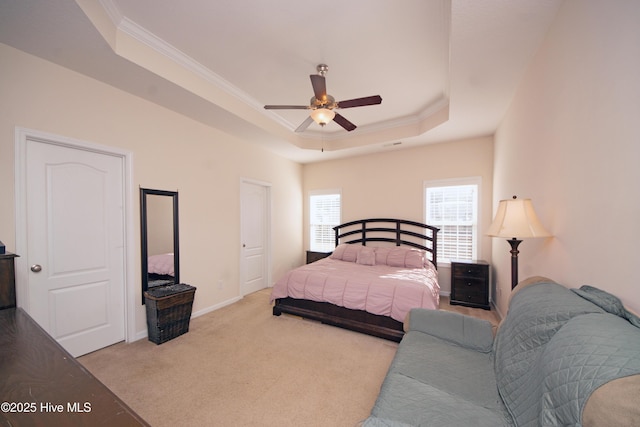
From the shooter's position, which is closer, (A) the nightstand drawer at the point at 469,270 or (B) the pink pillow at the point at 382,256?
(A) the nightstand drawer at the point at 469,270

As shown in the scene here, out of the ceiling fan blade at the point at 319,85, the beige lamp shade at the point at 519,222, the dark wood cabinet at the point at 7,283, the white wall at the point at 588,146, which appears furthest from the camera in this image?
the ceiling fan blade at the point at 319,85

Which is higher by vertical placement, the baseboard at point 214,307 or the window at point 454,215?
the window at point 454,215

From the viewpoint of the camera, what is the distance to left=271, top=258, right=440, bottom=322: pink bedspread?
109 inches

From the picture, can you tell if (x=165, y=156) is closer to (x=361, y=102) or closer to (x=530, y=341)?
(x=361, y=102)

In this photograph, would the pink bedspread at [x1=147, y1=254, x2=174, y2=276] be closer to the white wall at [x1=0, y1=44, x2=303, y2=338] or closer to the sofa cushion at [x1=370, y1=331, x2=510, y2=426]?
the white wall at [x1=0, y1=44, x2=303, y2=338]

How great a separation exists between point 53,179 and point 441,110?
4.68m

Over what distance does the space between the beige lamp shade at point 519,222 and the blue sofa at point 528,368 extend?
324 millimetres

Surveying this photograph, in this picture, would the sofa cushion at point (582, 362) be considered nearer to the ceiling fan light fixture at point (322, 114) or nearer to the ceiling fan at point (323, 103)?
the ceiling fan at point (323, 103)

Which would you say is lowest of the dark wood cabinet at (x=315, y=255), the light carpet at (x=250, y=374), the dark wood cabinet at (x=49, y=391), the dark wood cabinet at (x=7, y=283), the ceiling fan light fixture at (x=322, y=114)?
the light carpet at (x=250, y=374)

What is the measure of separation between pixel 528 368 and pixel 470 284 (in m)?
3.05

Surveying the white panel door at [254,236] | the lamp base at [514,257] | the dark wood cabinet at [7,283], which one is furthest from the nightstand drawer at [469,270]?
the dark wood cabinet at [7,283]

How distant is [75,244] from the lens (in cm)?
242

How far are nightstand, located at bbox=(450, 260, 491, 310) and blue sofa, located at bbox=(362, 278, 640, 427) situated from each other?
7.21 feet

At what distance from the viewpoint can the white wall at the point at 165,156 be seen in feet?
6.64
